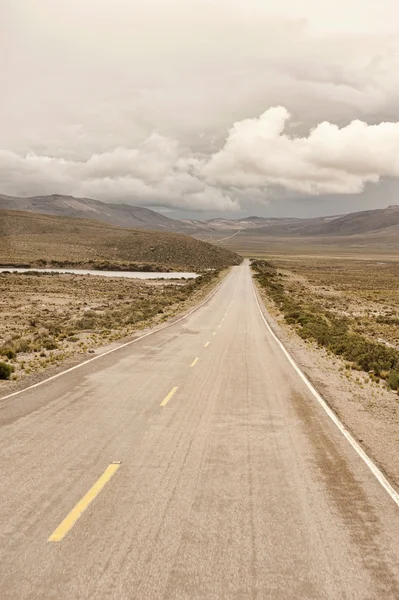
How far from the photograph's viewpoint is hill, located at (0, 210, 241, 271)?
133125 mm

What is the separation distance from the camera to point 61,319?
3788 centimetres

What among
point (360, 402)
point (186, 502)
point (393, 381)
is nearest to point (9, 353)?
point (360, 402)

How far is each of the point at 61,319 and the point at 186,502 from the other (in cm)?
3319

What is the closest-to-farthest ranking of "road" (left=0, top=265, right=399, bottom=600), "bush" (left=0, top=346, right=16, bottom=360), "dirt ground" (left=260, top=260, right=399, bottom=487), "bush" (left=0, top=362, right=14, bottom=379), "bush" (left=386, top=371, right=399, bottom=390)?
"road" (left=0, top=265, right=399, bottom=600) < "dirt ground" (left=260, top=260, right=399, bottom=487) < "bush" (left=0, top=362, right=14, bottom=379) < "bush" (left=386, top=371, right=399, bottom=390) < "bush" (left=0, top=346, right=16, bottom=360)

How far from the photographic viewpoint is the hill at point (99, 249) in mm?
133125

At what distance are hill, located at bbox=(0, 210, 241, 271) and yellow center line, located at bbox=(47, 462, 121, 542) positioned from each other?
11980 cm

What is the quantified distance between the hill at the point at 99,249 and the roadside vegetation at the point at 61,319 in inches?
2364

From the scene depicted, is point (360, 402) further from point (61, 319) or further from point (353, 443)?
point (61, 319)

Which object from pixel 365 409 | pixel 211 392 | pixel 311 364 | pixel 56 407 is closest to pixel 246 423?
pixel 211 392

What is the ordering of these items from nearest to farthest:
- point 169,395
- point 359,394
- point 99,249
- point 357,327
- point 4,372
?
point 169,395 < point 359,394 < point 4,372 < point 357,327 < point 99,249

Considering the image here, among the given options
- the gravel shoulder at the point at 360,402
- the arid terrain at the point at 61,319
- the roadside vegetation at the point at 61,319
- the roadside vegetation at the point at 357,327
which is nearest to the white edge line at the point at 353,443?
the gravel shoulder at the point at 360,402

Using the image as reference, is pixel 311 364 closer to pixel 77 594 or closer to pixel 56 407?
pixel 56 407

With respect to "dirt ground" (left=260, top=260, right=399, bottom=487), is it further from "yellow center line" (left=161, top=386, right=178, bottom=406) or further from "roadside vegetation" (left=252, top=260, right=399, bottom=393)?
"yellow center line" (left=161, top=386, right=178, bottom=406)

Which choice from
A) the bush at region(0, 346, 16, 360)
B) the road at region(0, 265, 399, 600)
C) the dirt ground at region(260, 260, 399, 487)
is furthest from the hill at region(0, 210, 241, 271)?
the road at region(0, 265, 399, 600)
